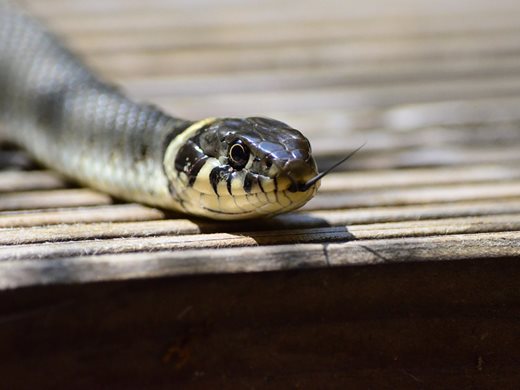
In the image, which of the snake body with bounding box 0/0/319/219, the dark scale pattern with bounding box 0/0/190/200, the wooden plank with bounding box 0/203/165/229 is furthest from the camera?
the dark scale pattern with bounding box 0/0/190/200

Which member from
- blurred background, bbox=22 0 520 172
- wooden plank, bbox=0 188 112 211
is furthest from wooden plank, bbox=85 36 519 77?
wooden plank, bbox=0 188 112 211

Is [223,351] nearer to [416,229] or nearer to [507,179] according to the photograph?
[416,229]

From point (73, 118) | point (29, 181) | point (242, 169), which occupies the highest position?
point (242, 169)

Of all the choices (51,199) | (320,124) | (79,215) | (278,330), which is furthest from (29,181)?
(278,330)

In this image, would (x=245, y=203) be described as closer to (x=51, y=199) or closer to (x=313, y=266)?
(x=313, y=266)

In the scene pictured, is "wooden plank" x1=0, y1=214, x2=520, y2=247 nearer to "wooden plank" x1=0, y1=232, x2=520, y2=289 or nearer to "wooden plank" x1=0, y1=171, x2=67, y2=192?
"wooden plank" x1=0, y1=232, x2=520, y2=289
